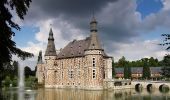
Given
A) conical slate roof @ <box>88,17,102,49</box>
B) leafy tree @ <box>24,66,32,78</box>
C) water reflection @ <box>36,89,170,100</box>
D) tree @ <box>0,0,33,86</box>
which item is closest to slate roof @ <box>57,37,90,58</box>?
conical slate roof @ <box>88,17,102,49</box>

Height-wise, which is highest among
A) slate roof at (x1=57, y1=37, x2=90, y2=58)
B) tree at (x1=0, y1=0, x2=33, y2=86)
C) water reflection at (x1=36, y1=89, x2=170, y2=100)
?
slate roof at (x1=57, y1=37, x2=90, y2=58)

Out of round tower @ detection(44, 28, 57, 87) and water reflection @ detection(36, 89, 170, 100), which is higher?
round tower @ detection(44, 28, 57, 87)

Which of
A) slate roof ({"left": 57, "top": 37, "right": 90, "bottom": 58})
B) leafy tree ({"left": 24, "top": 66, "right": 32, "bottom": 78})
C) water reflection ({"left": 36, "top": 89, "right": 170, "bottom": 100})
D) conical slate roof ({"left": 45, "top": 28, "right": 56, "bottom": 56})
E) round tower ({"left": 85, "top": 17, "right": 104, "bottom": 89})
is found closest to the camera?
water reflection ({"left": 36, "top": 89, "right": 170, "bottom": 100})

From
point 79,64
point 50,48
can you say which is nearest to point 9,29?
point 79,64

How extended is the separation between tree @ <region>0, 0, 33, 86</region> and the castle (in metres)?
47.9

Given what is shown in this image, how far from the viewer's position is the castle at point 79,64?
57.6m

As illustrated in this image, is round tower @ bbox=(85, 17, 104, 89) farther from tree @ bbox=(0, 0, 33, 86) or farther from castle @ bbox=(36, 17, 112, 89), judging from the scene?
tree @ bbox=(0, 0, 33, 86)

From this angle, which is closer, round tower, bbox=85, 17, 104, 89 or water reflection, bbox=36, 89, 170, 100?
water reflection, bbox=36, 89, 170, 100

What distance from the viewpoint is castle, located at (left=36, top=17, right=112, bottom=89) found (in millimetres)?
57562

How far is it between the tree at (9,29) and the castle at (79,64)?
157ft

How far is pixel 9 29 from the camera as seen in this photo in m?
9.12

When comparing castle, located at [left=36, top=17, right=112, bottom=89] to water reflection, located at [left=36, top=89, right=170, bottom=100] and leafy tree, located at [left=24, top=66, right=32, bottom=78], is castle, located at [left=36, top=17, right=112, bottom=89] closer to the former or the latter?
water reflection, located at [left=36, top=89, right=170, bottom=100]

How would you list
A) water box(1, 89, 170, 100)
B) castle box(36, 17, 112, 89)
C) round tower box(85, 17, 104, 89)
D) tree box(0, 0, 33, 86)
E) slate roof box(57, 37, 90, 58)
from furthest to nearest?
slate roof box(57, 37, 90, 58) < castle box(36, 17, 112, 89) < round tower box(85, 17, 104, 89) < water box(1, 89, 170, 100) < tree box(0, 0, 33, 86)

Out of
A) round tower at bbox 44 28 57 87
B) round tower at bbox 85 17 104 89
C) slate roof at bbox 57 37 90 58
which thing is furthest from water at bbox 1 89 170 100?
round tower at bbox 44 28 57 87
